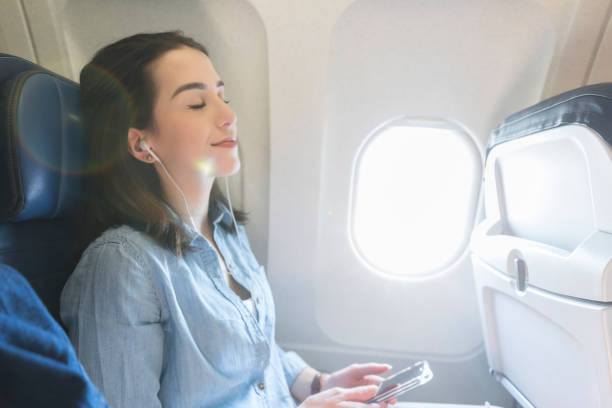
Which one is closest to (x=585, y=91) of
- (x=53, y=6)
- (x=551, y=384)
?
(x=551, y=384)

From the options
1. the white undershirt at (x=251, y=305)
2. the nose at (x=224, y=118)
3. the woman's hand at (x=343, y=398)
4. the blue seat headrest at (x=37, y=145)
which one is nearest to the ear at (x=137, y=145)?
the blue seat headrest at (x=37, y=145)

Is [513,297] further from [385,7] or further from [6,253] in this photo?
[6,253]

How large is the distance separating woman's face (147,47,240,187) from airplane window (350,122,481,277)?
730 mm

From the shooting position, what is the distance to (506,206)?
1414 millimetres

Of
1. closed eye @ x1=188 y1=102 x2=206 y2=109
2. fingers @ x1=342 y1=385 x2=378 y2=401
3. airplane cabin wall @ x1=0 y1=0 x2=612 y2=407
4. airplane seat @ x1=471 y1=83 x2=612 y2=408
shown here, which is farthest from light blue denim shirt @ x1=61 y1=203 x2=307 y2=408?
airplane seat @ x1=471 y1=83 x2=612 y2=408

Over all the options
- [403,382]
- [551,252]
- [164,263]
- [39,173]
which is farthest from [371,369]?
[39,173]

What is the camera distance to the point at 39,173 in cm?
91

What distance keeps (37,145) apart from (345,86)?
111 cm

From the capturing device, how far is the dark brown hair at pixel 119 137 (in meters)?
1.09

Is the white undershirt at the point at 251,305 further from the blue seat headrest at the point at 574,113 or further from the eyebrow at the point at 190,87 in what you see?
the blue seat headrest at the point at 574,113

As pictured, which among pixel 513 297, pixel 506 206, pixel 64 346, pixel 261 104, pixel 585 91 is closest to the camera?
pixel 64 346

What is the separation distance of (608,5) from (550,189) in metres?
0.80

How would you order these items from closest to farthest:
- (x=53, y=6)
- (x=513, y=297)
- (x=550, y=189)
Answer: (x=550, y=189), (x=513, y=297), (x=53, y=6)

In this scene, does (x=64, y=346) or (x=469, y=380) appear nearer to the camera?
(x=64, y=346)
